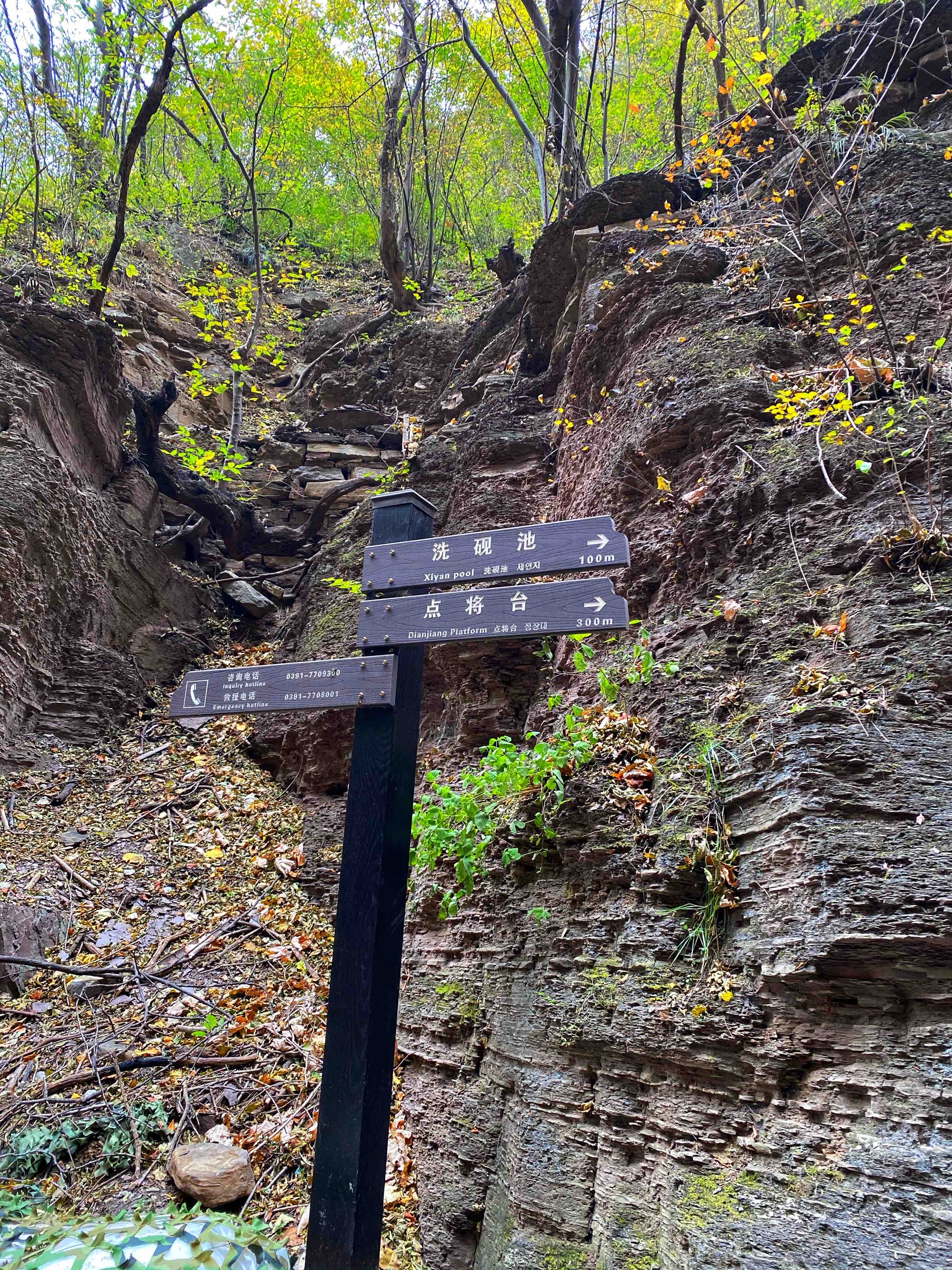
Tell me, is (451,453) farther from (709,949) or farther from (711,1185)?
(711,1185)

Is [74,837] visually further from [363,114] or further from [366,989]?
[363,114]

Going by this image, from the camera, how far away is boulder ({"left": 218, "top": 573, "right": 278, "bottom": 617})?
1038 cm

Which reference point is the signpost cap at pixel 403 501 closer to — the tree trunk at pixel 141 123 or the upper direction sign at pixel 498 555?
the upper direction sign at pixel 498 555

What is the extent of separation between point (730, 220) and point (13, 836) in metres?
8.89

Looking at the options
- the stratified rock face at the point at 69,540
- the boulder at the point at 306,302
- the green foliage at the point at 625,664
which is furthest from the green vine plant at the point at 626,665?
the boulder at the point at 306,302

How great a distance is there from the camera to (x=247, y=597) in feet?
34.2

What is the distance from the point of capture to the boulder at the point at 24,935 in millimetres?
5086

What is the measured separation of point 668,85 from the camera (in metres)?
13.1

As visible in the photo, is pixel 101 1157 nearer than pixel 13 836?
Yes

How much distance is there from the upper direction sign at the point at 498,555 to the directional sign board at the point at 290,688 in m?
0.46

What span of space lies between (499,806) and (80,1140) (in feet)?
9.71

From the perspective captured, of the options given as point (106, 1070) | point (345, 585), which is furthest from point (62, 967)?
point (345, 585)

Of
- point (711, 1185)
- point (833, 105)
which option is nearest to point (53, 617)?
point (711, 1185)

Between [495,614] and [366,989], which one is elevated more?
[495,614]
